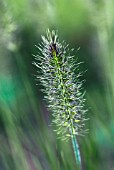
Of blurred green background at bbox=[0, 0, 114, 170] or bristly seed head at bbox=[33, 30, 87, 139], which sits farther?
blurred green background at bbox=[0, 0, 114, 170]

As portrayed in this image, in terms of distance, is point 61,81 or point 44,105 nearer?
point 61,81

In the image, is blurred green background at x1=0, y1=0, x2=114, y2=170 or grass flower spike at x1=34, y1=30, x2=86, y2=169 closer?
grass flower spike at x1=34, y1=30, x2=86, y2=169

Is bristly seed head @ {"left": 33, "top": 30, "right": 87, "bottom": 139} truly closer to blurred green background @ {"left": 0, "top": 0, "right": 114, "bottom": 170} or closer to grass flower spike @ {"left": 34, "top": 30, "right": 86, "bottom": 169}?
grass flower spike @ {"left": 34, "top": 30, "right": 86, "bottom": 169}

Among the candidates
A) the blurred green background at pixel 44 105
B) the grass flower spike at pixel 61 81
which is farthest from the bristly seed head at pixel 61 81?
the blurred green background at pixel 44 105

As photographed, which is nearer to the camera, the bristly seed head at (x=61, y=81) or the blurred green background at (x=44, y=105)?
the bristly seed head at (x=61, y=81)

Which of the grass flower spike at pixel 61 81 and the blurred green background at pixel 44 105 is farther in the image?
the blurred green background at pixel 44 105

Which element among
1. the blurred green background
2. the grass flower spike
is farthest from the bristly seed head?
the blurred green background

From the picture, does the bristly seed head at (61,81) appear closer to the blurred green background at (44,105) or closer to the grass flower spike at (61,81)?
the grass flower spike at (61,81)

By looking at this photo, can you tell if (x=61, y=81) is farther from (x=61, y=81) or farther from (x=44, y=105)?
(x=44, y=105)

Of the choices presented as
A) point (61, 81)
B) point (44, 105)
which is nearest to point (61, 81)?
point (61, 81)
